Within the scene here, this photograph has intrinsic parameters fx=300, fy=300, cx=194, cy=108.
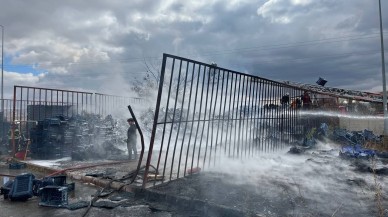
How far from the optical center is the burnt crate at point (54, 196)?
17.4 ft

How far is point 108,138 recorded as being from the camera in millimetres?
12719

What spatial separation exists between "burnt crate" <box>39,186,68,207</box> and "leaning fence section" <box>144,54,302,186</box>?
4.98 feet

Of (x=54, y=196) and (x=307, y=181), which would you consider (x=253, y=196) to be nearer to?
(x=307, y=181)

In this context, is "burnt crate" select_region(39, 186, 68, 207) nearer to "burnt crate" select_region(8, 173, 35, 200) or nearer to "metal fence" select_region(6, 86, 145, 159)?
"burnt crate" select_region(8, 173, 35, 200)

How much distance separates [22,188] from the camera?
5.77 metres

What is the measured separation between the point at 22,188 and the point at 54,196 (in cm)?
88

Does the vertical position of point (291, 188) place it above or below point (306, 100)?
below

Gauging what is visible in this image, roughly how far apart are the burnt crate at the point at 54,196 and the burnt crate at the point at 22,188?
416 mm

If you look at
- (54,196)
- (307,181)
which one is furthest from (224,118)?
(54,196)

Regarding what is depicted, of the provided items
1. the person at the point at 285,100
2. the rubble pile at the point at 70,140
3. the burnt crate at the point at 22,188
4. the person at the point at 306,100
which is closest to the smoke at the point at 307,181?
the person at the point at 285,100

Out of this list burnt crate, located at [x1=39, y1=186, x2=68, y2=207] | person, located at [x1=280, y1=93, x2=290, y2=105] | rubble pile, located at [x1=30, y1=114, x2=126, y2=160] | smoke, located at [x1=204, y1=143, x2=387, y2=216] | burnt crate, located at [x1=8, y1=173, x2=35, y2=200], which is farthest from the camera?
rubble pile, located at [x1=30, y1=114, x2=126, y2=160]

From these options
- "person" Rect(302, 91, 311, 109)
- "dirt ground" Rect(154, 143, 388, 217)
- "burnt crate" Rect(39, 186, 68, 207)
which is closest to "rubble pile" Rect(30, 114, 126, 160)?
"burnt crate" Rect(39, 186, 68, 207)

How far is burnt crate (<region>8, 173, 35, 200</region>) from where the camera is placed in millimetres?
5627

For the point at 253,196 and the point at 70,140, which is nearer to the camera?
the point at 253,196
